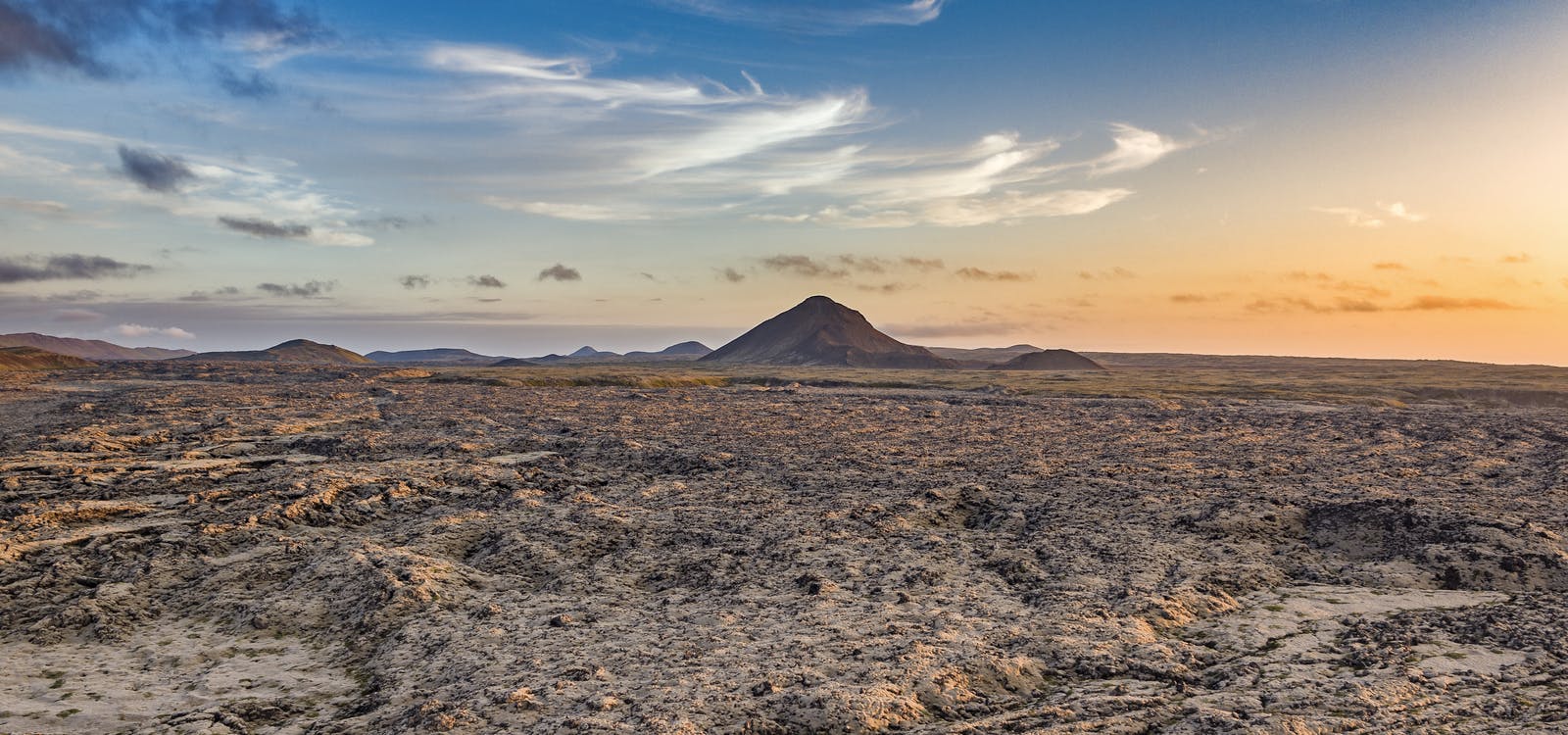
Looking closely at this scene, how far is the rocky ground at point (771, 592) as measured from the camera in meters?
8.75

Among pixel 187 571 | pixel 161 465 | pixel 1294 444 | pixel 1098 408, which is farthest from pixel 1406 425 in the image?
pixel 161 465

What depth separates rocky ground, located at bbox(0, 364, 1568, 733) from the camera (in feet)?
28.7

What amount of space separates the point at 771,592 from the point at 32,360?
157 meters

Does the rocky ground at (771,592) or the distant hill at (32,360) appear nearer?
the rocky ground at (771,592)

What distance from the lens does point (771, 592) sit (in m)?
12.8

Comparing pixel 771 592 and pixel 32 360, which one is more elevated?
pixel 32 360

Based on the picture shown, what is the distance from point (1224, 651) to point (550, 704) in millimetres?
8265

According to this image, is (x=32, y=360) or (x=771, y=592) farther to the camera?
(x=32, y=360)

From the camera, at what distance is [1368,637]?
10516 mm

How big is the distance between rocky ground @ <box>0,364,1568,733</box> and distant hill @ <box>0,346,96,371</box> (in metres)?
120

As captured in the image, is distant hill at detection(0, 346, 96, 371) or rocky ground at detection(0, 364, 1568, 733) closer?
rocky ground at detection(0, 364, 1568, 733)

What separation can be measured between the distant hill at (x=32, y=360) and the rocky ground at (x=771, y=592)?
395 ft

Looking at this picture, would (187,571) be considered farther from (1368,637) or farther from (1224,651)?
(1368,637)

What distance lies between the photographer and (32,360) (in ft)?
397
